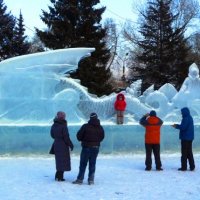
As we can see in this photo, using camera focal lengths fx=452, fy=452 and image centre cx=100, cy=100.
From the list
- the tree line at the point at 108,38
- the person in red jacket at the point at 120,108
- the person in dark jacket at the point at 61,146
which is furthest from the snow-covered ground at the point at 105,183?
the tree line at the point at 108,38

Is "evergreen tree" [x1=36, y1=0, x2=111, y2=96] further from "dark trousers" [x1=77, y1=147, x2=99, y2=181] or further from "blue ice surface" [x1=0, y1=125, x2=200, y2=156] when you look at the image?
"dark trousers" [x1=77, y1=147, x2=99, y2=181]

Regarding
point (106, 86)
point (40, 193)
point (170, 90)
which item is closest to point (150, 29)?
point (106, 86)

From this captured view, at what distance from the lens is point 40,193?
28.8ft

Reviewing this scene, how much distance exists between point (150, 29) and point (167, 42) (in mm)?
1747

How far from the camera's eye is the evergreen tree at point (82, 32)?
31052 mm

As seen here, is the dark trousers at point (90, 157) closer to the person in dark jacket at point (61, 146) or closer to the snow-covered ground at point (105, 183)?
the snow-covered ground at point (105, 183)

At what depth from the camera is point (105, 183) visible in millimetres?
10031

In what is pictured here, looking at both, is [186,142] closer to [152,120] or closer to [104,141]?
[152,120]

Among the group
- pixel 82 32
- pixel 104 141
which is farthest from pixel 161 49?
pixel 104 141

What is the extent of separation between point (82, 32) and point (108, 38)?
15.2 metres

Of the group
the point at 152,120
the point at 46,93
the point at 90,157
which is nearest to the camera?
the point at 90,157

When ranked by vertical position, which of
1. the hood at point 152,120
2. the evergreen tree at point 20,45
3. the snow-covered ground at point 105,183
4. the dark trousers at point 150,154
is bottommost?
the snow-covered ground at point 105,183

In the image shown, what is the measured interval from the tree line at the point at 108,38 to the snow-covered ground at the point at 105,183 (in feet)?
50.2

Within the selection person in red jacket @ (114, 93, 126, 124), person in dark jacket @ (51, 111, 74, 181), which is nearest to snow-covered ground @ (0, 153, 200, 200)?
person in dark jacket @ (51, 111, 74, 181)
